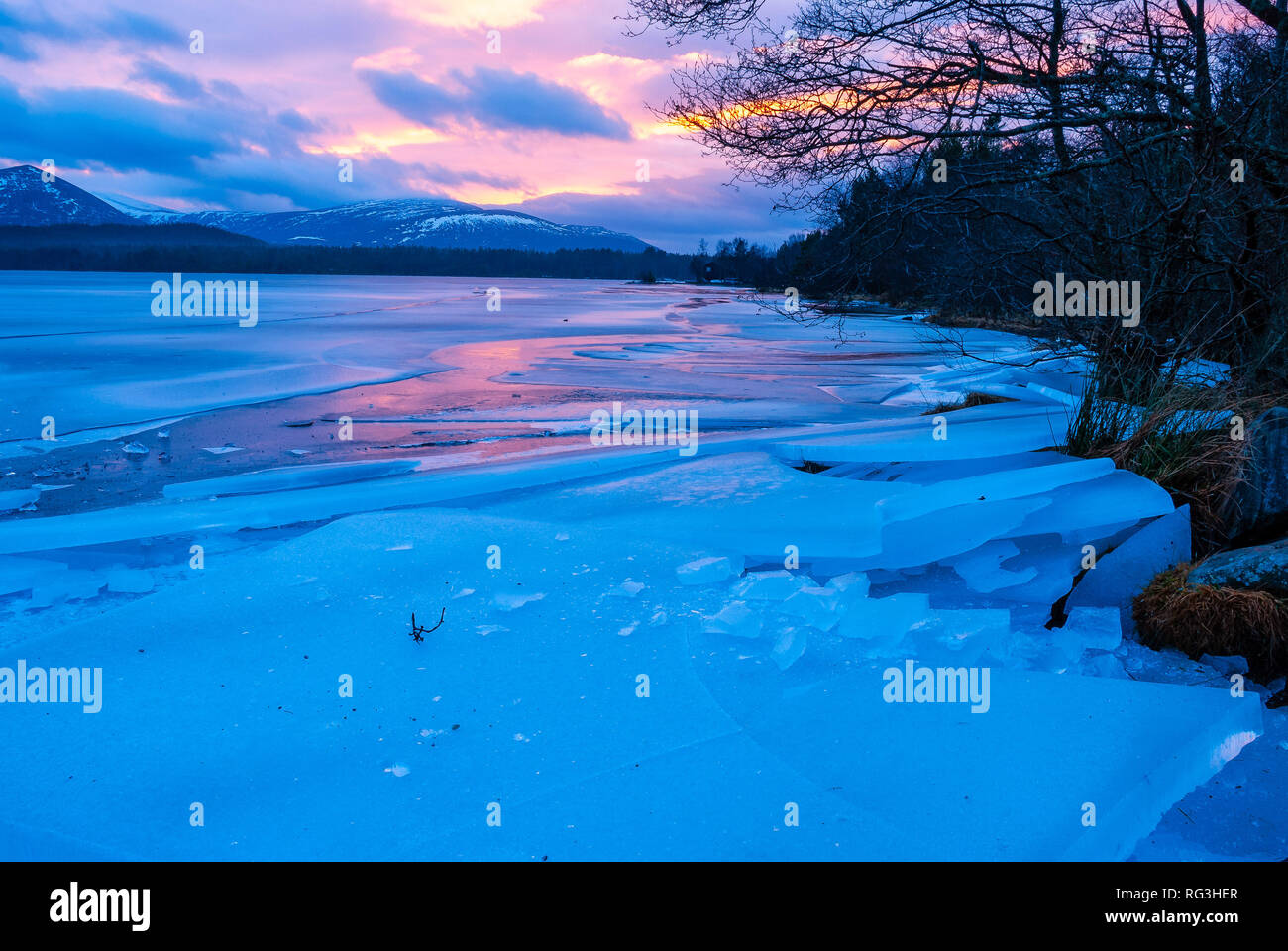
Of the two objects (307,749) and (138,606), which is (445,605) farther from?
(138,606)

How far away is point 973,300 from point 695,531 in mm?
4934

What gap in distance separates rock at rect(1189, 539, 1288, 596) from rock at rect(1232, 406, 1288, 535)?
499 mm

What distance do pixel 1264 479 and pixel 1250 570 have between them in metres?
0.98

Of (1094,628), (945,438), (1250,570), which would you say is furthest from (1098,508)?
(945,438)

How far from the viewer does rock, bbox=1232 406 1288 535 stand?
4410 millimetres

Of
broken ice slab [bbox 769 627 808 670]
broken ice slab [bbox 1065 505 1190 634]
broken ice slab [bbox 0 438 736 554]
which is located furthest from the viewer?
broken ice slab [bbox 0 438 736 554]

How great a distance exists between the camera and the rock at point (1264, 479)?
174 inches

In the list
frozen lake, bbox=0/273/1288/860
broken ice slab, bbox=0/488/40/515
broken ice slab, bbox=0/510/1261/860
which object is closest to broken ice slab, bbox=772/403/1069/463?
frozen lake, bbox=0/273/1288/860

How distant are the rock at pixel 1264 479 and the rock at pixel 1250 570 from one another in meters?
0.50

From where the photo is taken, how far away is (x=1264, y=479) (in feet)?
14.7

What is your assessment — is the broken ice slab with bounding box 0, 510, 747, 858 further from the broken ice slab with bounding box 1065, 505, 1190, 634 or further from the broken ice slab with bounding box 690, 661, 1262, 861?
the broken ice slab with bounding box 1065, 505, 1190, 634

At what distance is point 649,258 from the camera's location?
135875mm

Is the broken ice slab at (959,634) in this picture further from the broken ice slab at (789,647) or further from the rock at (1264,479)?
the rock at (1264,479)
